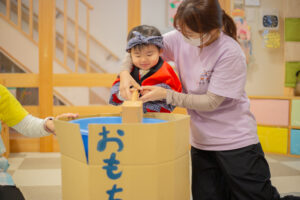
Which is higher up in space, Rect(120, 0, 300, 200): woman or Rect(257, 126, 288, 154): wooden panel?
Rect(120, 0, 300, 200): woman

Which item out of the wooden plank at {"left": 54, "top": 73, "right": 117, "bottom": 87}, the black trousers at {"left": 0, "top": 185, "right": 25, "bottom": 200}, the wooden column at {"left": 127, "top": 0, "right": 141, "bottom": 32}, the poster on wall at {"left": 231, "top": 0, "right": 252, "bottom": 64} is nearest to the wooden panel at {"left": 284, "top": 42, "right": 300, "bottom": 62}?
the poster on wall at {"left": 231, "top": 0, "right": 252, "bottom": 64}

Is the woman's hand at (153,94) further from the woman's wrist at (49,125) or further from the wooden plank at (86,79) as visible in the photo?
the wooden plank at (86,79)

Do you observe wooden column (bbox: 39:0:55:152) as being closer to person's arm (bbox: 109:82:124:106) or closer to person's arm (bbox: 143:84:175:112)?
person's arm (bbox: 109:82:124:106)

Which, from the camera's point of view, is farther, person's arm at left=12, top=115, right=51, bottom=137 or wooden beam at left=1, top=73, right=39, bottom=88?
wooden beam at left=1, top=73, right=39, bottom=88

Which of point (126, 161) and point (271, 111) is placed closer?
point (126, 161)

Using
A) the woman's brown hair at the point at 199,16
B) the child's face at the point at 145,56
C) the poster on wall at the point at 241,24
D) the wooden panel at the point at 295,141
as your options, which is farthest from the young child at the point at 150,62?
the poster on wall at the point at 241,24

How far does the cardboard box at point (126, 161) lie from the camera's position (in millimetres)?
677

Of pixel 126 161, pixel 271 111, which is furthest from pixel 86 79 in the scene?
pixel 126 161

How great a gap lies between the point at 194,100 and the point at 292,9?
275cm

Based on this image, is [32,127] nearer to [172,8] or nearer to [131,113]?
[131,113]

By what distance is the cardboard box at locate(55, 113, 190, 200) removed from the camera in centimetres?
68

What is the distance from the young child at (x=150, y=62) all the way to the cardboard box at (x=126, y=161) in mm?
371

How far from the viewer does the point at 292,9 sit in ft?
10.4

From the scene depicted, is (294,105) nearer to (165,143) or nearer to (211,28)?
(211,28)
